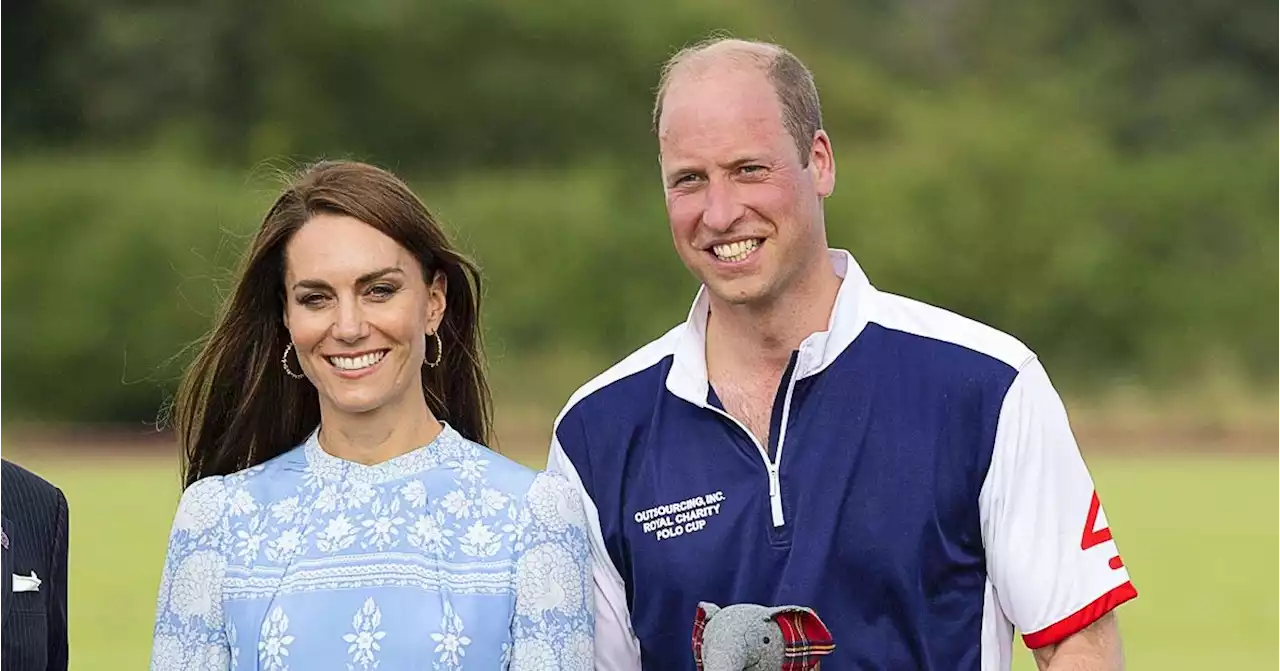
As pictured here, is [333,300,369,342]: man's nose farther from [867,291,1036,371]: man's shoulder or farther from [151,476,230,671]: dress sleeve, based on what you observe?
[867,291,1036,371]: man's shoulder

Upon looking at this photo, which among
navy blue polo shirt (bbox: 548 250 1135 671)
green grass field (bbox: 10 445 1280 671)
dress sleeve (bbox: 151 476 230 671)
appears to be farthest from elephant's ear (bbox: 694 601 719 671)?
green grass field (bbox: 10 445 1280 671)

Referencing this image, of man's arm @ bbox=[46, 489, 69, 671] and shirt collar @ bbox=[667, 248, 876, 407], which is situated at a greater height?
shirt collar @ bbox=[667, 248, 876, 407]

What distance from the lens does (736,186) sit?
354cm

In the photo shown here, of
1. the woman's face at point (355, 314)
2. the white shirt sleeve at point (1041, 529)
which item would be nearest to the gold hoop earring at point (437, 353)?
the woman's face at point (355, 314)

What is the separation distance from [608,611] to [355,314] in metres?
0.78

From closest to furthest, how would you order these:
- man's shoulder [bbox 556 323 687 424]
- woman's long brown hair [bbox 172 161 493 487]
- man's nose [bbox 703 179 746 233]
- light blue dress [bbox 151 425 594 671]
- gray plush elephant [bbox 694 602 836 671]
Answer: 1. light blue dress [bbox 151 425 594 671]
2. gray plush elephant [bbox 694 602 836 671]
3. woman's long brown hair [bbox 172 161 493 487]
4. man's nose [bbox 703 179 746 233]
5. man's shoulder [bbox 556 323 687 424]

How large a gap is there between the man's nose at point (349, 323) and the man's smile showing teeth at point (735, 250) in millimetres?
630

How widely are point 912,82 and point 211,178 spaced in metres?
9.91

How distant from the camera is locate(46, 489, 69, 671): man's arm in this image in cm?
336

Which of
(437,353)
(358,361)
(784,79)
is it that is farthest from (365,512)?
(784,79)

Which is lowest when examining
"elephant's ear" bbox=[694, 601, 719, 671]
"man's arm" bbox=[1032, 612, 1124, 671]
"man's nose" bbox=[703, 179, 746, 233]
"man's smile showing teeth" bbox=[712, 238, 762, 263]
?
"man's arm" bbox=[1032, 612, 1124, 671]

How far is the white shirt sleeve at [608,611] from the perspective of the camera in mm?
3695

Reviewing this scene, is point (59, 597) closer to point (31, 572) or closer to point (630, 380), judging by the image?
point (31, 572)

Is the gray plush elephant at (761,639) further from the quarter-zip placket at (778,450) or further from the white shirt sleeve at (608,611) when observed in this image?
the white shirt sleeve at (608,611)
